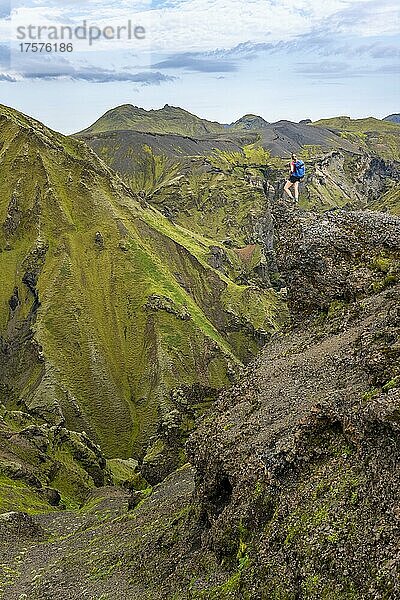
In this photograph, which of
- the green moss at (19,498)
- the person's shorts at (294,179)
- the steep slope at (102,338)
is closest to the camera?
the person's shorts at (294,179)

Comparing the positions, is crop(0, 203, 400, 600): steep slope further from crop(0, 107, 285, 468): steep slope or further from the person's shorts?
crop(0, 107, 285, 468): steep slope

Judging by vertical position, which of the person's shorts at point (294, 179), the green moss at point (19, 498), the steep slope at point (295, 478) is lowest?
the green moss at point (19, 498)

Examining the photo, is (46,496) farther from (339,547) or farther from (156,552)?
(339,547)

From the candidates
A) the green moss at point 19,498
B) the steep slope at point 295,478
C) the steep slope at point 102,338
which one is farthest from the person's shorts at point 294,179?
the steep slope at point 102,338

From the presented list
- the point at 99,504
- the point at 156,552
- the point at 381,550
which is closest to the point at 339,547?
the point at 381,550

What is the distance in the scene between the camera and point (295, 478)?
95.8ft

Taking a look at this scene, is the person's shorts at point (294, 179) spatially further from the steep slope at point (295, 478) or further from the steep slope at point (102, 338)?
the steep slope at point (102, 338)

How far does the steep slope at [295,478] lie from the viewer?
24.3 metres

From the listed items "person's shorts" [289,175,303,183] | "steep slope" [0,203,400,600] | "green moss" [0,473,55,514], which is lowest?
"green moss" [0,473,55,514]

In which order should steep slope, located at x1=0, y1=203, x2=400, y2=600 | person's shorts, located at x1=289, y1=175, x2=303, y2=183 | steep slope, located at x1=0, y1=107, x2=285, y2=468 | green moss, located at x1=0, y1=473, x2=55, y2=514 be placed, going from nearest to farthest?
steep slope, located at x1=0, y1=203, x2=400, y2=600, person's shorts, located at x1=289, y1=175, x2=303, y2=183, green moss, located at x1=0, y1=473, x2=55, y2=514, steep slope, located at x1=0, y1=107, x2=285, y2=468

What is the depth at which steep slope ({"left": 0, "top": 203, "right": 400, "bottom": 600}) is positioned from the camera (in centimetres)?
2427

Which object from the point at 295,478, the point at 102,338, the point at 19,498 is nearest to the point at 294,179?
the point at 295,478

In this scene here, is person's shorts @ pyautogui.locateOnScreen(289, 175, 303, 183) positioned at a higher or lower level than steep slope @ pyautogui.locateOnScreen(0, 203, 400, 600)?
higher

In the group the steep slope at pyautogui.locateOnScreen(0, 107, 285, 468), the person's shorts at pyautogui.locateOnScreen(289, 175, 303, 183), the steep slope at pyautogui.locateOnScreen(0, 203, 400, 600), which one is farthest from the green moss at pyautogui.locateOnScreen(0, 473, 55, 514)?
the person's shorts at pyautogui.locateOnScreen(289, 175, 303, 183)
